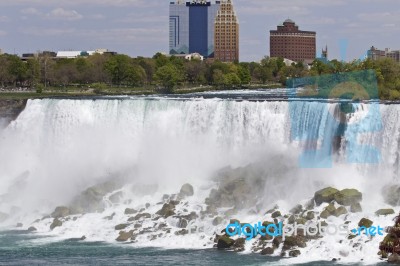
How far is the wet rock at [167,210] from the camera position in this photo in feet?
134

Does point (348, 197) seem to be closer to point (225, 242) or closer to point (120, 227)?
point (225, 242)

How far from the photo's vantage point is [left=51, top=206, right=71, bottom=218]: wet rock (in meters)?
43.2

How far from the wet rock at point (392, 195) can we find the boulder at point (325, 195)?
7.81 ft

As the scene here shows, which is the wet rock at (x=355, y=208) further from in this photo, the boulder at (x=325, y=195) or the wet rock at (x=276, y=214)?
the wet rock at (x=276, y=214)

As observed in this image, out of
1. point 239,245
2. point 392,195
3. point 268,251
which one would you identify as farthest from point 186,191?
point 392,195

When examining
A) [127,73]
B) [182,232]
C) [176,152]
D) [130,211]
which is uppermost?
[127,73]

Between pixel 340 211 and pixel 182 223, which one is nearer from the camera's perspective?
pixel 340 211

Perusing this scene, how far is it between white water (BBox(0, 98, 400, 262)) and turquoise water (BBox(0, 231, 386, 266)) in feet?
4.96

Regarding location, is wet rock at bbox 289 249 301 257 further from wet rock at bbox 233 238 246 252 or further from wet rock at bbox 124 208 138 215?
wet rock at bbox 124 208 138 215

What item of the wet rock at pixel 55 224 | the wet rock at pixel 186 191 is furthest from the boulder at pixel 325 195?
the wet rock at pixel 55 224

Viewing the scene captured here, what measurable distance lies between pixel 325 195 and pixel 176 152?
41.3 feet

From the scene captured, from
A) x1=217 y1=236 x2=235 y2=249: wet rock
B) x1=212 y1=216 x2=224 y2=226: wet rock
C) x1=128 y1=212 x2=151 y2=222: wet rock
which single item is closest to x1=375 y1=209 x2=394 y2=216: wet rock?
x1=217 y1=236 x2=235 y2=249: wet rock

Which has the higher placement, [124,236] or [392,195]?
[392,195]

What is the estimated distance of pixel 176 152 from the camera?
48.7m
